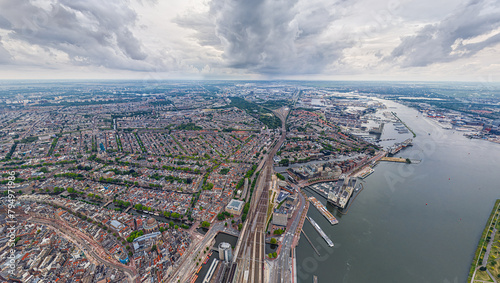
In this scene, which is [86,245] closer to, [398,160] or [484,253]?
[484,253]

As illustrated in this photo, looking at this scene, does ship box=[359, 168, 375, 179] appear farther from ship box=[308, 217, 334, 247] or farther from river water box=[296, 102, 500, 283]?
ship box=[308, 217, 334, 247]

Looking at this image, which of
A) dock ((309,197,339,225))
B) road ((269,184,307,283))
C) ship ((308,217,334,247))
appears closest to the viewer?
road ((269,184,307,283))

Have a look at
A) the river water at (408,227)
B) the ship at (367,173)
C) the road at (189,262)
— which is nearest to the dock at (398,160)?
the river water at (408,227)

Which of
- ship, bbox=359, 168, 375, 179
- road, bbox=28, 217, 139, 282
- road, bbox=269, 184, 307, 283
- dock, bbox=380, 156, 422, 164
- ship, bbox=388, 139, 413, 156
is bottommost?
road, bbox=28, 217, 139, 282

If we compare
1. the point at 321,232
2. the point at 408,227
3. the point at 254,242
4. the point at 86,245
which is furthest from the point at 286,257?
the point at 86,245

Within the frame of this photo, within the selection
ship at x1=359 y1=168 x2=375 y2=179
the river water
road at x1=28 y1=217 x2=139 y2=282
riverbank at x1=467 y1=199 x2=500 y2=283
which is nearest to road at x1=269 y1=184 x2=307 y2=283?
the river water

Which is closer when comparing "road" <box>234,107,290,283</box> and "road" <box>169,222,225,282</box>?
"road" <box>169,222,225,282</box>
